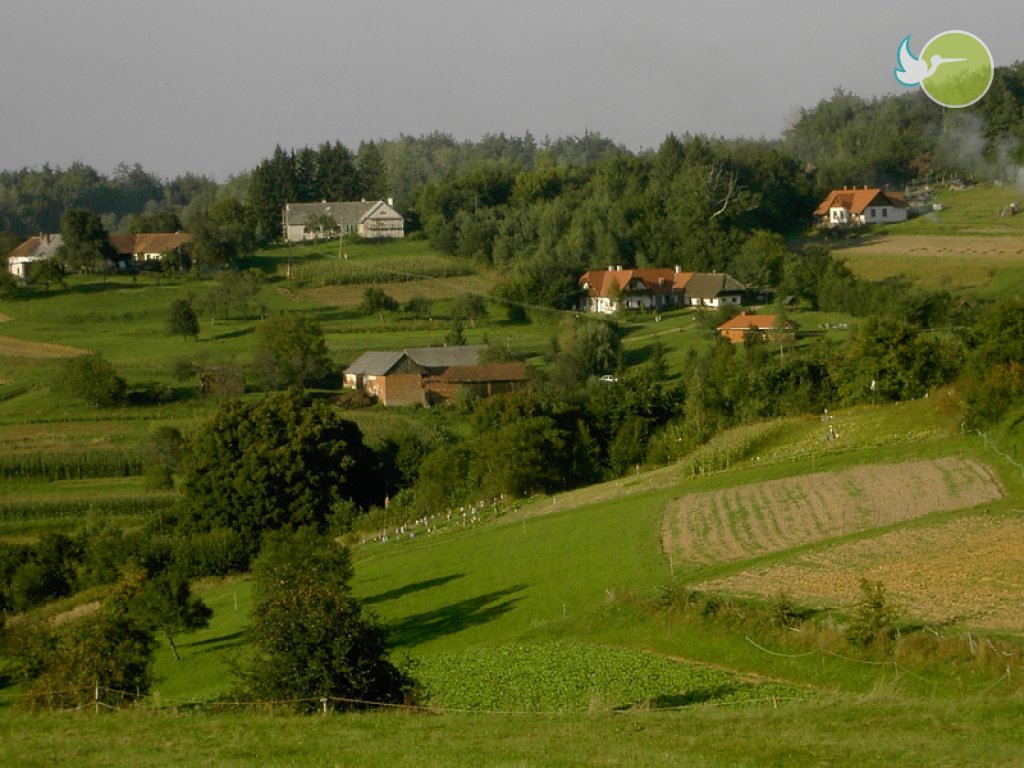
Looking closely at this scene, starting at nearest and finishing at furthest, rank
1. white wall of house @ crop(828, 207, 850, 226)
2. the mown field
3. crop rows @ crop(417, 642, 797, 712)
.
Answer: crop rows @ crop(417, 642, 797, 712) → the mown field → white wall of house @ crop(828, 207, 850, 226)

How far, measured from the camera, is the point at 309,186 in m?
92.5

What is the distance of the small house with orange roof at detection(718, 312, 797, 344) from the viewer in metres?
52.2

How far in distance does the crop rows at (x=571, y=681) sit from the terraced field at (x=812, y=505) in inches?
213

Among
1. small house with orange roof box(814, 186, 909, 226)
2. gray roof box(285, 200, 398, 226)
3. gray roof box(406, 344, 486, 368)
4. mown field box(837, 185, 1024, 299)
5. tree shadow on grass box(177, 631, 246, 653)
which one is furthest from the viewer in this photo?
gray roof box(285, 200, 398, 226)

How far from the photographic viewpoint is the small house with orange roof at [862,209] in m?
75.1

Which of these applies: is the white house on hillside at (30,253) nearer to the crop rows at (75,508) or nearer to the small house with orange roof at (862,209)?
the crop rows at (75,508)

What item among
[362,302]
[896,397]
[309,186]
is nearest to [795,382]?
[896,397]

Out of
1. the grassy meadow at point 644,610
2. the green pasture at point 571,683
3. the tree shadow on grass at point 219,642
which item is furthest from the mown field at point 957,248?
the tree shadow on grass at point 219,642

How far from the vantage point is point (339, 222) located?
276 feet

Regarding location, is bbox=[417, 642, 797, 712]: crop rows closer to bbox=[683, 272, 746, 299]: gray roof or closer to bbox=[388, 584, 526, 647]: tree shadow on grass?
bbox=[388, 584, 526, 647]: tree shadow on grass

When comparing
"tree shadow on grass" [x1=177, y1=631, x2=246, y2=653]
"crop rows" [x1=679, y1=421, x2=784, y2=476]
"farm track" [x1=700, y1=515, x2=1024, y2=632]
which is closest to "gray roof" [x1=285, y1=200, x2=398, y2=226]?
"crop rows" [x1=679, y1=421, x2=784, y2=476]

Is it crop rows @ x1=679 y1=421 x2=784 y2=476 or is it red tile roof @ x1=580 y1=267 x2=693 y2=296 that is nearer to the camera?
crop rows @ x1=679 y1=421 x2=784 y2=476

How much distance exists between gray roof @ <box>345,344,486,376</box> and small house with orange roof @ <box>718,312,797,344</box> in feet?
32.7

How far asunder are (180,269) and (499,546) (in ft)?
150
